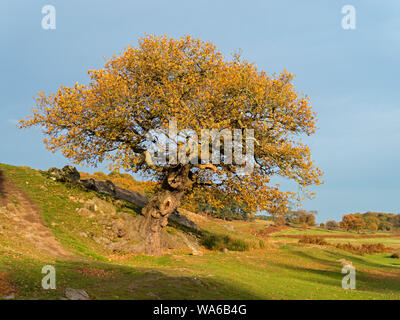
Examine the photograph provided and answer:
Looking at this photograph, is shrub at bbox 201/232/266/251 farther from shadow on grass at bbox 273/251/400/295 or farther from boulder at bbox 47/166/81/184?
boulder at bbox 47/166/81/184

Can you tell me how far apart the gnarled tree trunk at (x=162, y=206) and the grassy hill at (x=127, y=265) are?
2.44 meters

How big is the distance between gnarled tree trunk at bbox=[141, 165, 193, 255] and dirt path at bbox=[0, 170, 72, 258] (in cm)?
857

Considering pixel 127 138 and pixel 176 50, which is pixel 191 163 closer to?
pixel 127 138

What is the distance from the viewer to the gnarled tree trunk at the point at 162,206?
30312mm

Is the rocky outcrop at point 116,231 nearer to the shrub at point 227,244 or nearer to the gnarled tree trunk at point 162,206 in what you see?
the gnarled tree trunk at point 162,206

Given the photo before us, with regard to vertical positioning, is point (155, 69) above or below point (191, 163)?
above

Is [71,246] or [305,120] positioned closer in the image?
[71,246]

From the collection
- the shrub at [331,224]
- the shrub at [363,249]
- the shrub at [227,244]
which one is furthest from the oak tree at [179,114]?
the shrub at [331,224]

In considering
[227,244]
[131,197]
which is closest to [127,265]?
[227,244]

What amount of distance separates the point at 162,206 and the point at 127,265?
8173 mm

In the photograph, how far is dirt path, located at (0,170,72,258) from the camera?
23.1 meters

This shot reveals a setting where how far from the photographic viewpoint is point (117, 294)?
43.4 feet
